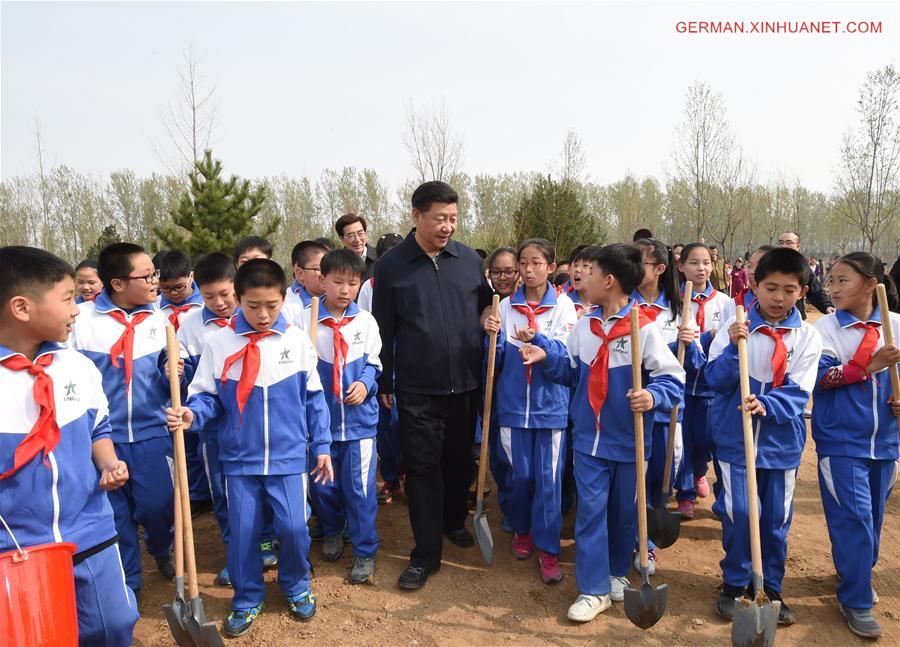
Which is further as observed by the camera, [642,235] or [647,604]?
[642,235]

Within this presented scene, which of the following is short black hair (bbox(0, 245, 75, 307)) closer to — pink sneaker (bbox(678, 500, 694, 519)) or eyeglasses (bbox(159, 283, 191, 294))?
eyeglasses (bbox(159, 283, 191, 294))

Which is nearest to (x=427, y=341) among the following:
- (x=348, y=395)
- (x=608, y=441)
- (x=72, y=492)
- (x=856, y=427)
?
(x=348, y=395)

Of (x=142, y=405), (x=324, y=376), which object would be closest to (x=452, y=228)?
(x=324, y=376)

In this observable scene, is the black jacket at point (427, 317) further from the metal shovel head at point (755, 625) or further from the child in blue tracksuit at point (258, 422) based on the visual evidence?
the metal shovel head at point (755, 625)

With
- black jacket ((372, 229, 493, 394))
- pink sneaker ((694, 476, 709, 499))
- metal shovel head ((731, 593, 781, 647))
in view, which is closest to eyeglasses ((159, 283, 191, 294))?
black jacket ((372, 229, 493, 394))

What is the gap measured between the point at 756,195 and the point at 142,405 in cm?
3945

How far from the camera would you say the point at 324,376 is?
4.29 metres

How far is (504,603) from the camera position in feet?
12.7

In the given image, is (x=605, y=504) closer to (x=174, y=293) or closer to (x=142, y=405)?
(x=142, y=405)

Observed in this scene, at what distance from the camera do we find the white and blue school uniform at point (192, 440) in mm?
4840

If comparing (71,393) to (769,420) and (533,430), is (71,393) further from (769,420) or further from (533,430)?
(769,420)

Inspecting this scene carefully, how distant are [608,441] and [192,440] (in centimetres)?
330

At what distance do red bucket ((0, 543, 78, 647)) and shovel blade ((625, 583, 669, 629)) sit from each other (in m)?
2.55

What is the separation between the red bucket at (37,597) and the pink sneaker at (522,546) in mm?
2860
